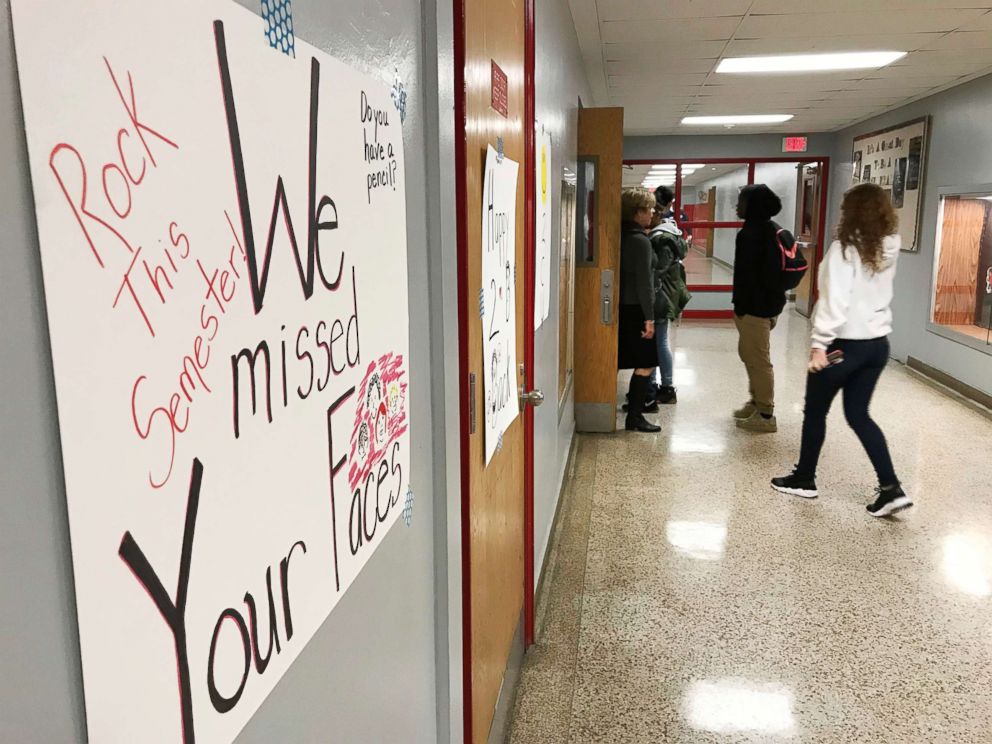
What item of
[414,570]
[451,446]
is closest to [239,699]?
[414,570]

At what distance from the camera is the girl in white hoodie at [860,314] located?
356 cm

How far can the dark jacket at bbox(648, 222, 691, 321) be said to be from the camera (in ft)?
18.5

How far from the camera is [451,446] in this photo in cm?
150

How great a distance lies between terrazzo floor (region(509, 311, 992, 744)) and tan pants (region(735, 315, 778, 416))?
0.37 meters

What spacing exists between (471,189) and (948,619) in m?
2.43

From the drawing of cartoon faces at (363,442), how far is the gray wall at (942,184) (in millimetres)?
6184

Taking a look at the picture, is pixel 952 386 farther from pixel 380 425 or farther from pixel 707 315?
pixel 380 425

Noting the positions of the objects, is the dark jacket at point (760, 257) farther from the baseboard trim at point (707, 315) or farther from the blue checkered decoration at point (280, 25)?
the baseboard trim at point (707, 315)

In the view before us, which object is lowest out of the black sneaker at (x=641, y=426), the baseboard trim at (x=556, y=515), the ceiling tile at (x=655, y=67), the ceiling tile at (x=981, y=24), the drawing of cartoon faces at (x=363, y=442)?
the baseboard trim at (x=556, y=515)

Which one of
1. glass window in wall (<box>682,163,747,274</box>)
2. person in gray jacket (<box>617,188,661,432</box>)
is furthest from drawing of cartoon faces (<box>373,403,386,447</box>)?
glass window in wall (<box>682,163,747,274</box>)

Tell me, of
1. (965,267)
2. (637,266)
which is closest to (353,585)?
(637,266)

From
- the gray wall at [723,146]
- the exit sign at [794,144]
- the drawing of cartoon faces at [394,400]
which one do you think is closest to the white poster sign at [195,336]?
the drawing of cartoon faces at [394,400]

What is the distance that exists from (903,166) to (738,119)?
194 centimetres

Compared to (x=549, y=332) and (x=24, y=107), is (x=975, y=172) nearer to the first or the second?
(x=549, y=332)
